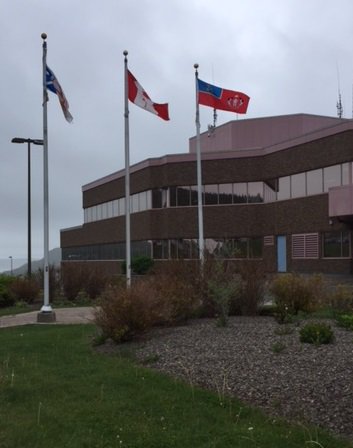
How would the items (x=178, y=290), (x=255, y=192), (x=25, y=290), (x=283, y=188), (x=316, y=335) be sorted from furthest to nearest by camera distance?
(x=255, y=192) → (x=283, y=188) → (x=25, y=290) → (x=178, y=290) → (x=316, y=335)

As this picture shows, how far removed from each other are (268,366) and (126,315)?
3299 mm

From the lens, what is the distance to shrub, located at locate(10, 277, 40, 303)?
22459mm

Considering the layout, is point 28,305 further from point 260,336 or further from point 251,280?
point 260,336

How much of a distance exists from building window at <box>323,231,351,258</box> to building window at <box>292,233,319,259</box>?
597mm

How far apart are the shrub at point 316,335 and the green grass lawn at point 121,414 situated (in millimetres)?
2425

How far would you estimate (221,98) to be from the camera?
19359 mm

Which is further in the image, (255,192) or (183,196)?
(183,196)

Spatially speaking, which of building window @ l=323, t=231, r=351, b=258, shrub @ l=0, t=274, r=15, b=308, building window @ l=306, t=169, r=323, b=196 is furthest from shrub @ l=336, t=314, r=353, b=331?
building window @ l=306, t=169, r=323, b=196

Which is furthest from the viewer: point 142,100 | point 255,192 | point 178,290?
point 255,192

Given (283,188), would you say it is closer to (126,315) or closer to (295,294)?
(295,294)

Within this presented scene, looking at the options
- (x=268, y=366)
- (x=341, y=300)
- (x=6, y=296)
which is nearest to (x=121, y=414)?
(x=268, y=366)

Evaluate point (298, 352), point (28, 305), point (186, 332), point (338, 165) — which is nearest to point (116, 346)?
point (186, 332)

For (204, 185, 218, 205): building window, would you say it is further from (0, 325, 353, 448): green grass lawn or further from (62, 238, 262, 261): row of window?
(0, 325, 353, 448): green grass lawn

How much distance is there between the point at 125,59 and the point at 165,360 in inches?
497
